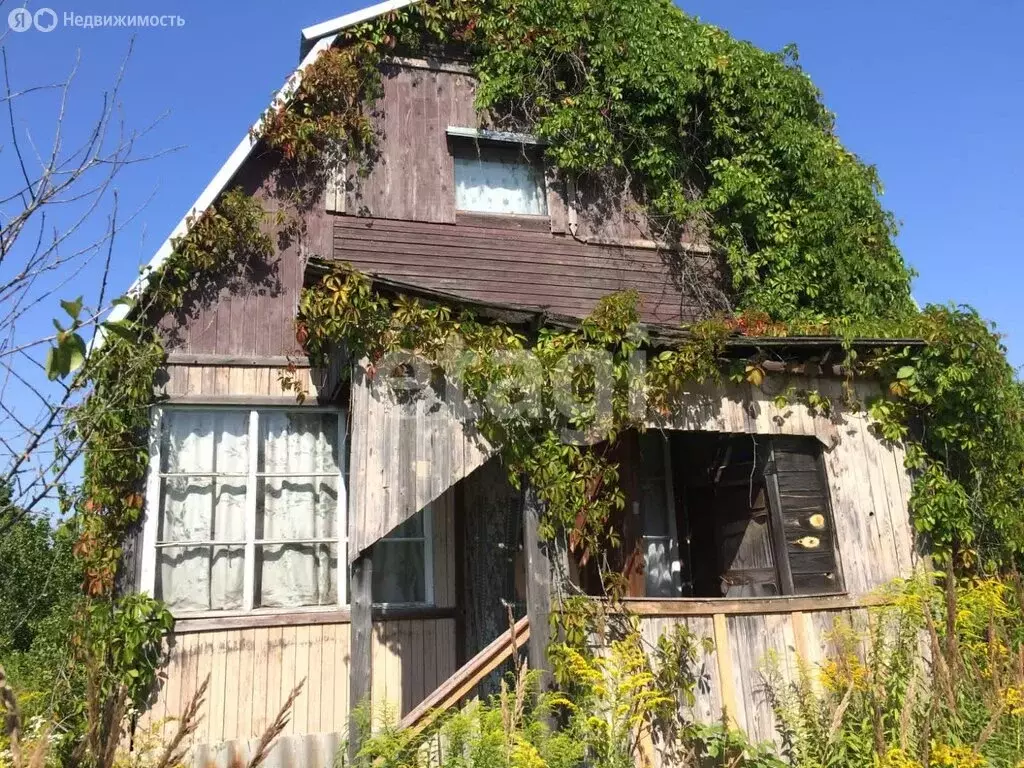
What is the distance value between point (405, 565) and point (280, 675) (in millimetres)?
1394

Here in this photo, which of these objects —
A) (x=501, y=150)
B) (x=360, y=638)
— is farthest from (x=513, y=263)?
Result: (x=360, y=638)

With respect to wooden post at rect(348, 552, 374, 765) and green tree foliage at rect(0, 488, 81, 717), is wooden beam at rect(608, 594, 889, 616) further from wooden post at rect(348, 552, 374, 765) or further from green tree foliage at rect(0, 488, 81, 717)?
green tree foliage at rect(0, 488, 81, 717)

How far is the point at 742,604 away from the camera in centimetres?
627

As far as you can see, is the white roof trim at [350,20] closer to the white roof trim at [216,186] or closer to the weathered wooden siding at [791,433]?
the white roof trim at [216,186]

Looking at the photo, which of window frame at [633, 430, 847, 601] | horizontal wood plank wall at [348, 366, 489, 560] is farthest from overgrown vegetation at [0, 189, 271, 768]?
window frame at [633, 430, 847, 601]

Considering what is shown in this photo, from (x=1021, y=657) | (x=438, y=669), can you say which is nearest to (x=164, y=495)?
(x=438, y=669)

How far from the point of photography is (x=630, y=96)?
9.22m

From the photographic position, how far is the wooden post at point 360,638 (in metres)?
5.54

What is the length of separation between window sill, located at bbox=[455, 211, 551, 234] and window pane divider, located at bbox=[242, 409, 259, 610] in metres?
2.94

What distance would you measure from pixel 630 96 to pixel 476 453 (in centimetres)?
513

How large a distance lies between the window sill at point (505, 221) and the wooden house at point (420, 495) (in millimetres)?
26

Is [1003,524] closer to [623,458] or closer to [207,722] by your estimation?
[623,458]

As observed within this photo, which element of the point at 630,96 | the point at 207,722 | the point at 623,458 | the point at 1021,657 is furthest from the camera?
the point at 630,96

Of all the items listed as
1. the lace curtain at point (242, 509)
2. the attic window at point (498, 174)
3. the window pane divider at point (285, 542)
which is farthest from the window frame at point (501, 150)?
the window pane divider at point (285, 542)
